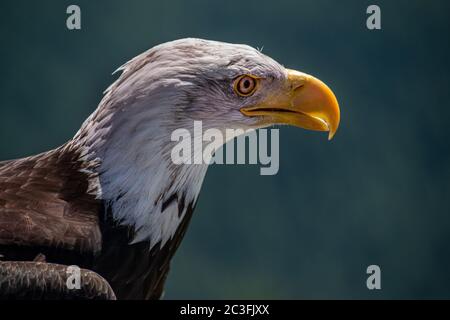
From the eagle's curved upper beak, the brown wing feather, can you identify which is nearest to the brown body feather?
the brown wing feather

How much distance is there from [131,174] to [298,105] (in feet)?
1.89

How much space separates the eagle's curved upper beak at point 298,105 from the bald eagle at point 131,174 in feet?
0.10

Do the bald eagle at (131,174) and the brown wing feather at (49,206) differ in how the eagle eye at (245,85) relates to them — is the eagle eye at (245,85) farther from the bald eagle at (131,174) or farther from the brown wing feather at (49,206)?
the brown wing feather at (49,206)

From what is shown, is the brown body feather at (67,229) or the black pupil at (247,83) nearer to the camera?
the brown body feather at (67,229)

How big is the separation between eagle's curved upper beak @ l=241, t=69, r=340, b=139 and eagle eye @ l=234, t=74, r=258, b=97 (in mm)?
58

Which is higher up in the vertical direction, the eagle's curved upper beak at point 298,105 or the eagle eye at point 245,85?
the eagle eye at point 245,85

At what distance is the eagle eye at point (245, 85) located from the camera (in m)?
2.67

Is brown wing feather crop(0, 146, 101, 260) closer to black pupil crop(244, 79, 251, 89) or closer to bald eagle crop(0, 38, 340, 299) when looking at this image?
bald eagle crop(0, 38, 340, 299)

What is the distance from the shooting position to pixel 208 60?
2629 millimetres

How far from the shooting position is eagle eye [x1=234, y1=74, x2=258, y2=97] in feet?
8.76

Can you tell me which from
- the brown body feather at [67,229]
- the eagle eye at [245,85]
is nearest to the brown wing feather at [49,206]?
the brown body feather at [67,229]
